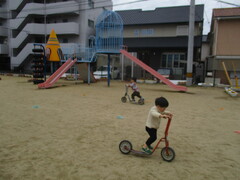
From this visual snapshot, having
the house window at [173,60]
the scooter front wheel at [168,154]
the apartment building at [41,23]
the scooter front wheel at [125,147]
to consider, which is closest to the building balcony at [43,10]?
the apartment building at [41,23]

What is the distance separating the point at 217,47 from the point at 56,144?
17.9 m

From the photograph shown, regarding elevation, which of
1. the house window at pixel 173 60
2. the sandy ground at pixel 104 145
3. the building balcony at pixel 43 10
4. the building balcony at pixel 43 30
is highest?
the building balcony at pixel 43 10

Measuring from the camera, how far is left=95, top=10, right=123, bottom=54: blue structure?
15.0 metres

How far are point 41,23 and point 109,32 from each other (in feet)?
67.4

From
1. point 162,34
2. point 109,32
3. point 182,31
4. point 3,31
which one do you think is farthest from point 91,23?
point 109,32

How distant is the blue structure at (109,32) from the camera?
15039 mm

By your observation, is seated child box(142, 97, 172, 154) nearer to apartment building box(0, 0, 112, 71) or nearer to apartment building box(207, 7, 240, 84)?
apartment building box(207, 7, 240, 84)

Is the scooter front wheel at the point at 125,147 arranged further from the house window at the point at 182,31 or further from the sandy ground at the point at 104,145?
the house window at the point at 182,31

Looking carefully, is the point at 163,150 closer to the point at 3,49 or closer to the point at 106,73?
the point at 106,73

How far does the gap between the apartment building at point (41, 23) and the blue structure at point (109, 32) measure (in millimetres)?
12392

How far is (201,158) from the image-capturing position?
151 inches

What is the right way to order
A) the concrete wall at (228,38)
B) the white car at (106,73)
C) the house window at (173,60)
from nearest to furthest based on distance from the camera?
the concrete wall at (228,38) → the white car at (106,73) → the house window at (173,60)

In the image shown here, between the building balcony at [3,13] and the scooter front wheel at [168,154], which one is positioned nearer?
the scooter front wheel at [168,154]

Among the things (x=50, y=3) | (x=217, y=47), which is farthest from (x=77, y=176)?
(x=50, y=3)
